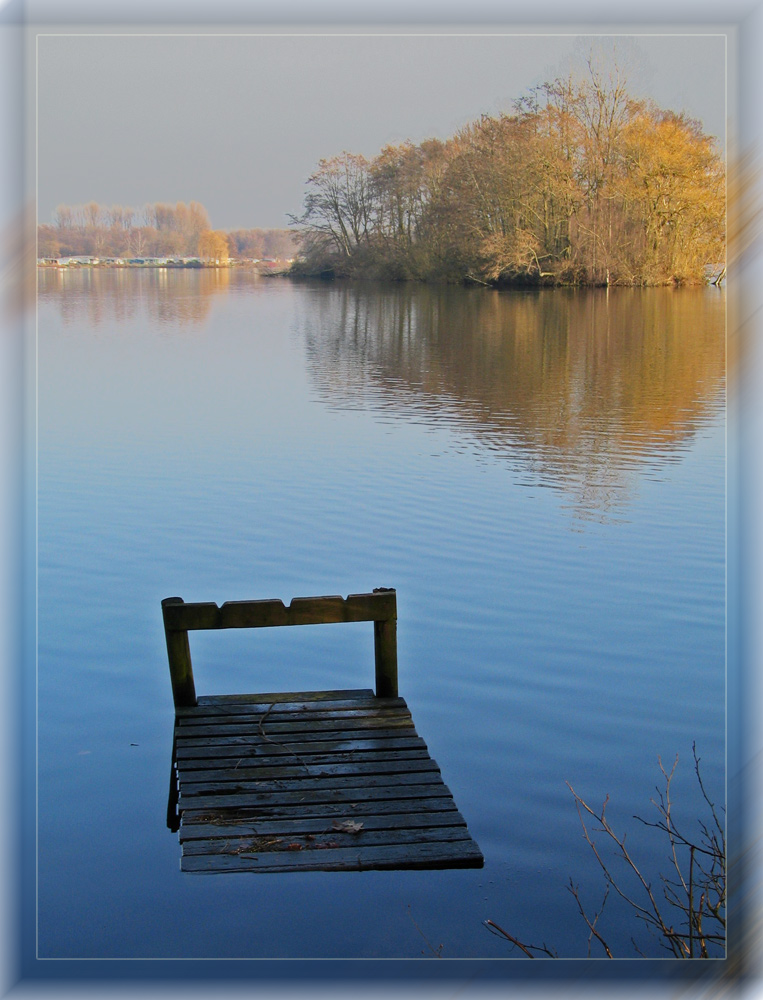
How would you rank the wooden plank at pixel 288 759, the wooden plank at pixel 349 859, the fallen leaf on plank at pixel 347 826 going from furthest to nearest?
the wooden plank at pixel 288 759 < the fallen leaf on plank at pixel 347 826 < the wooden plank at pixel 349 859

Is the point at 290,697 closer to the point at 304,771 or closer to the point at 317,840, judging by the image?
the point at 304,771

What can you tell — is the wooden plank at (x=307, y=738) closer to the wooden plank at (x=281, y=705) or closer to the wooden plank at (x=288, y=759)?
the wooden plank at (x=288, y=759)

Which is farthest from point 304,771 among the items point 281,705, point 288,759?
point 281,705

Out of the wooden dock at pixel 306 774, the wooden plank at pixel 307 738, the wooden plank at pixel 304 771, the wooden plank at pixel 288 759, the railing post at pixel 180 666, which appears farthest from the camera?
the railing post at pixel 180 666

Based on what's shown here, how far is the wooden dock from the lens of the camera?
390 centimetres

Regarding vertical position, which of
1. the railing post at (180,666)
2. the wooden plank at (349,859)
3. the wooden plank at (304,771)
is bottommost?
the wooden plank at (349,859)

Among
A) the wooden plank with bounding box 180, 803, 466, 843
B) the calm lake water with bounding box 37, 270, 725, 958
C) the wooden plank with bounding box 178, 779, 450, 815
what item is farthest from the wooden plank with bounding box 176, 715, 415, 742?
the wooden plank with bounding box 180, 803, 466, 843

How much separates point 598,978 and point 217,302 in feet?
124

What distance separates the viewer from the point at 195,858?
3.86 metres

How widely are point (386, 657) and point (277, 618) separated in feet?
2.00

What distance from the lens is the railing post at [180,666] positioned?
5102 millimetres

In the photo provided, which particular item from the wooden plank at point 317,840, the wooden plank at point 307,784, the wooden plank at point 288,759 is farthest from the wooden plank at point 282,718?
the wooden plank at point 317,840

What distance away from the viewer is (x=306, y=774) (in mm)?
4480

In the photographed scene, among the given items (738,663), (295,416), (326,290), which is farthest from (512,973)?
(326,290)
